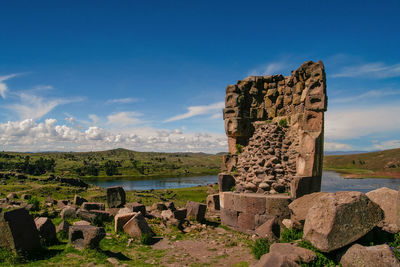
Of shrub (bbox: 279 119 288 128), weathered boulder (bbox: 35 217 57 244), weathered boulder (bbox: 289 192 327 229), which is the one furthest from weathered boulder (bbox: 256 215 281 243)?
weathered boulder (bbox: 35 217 57 244)

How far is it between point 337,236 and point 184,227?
326 inches

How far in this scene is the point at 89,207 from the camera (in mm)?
15133

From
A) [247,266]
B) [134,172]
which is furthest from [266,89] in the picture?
[134,172]

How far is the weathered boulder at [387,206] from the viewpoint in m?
6.91

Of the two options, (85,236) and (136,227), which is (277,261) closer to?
(85,236)

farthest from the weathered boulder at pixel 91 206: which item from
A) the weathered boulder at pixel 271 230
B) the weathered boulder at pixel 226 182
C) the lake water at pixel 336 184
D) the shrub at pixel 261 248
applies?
the lake water at pixel 336 184

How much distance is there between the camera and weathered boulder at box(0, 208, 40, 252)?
7820mm

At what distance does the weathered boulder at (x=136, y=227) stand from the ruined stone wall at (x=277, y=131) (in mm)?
4988

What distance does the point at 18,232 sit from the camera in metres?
7.96

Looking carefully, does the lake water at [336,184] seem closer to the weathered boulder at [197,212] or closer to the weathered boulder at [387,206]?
the weathered boulder at [197,212]

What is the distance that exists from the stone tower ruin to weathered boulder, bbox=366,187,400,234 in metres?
3.43

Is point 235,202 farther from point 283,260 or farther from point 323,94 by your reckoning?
point 283,260

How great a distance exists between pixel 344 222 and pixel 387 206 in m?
2.75

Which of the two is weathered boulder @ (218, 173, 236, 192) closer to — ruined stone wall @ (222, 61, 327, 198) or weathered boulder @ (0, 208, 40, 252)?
ruined stone wall @ (222, 61, 327, 198)
